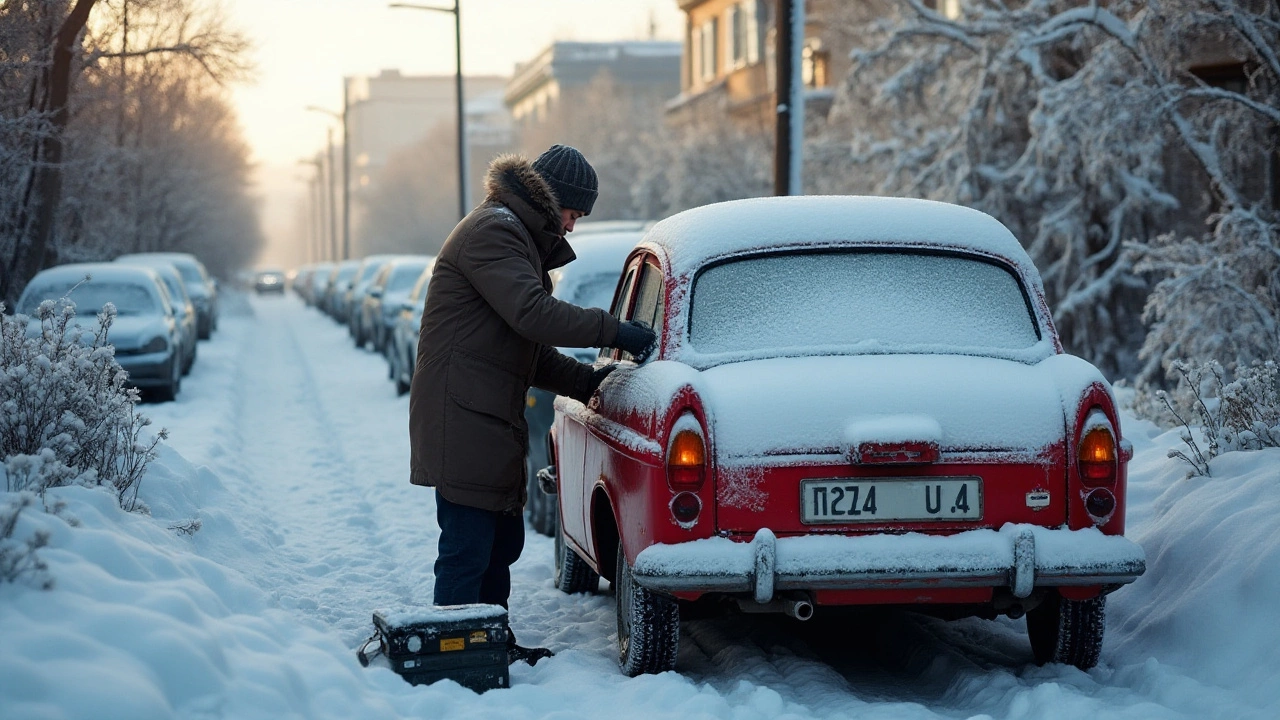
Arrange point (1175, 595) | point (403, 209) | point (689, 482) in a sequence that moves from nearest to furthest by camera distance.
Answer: point (689, 482), point (1175, 595), point (403, 209)

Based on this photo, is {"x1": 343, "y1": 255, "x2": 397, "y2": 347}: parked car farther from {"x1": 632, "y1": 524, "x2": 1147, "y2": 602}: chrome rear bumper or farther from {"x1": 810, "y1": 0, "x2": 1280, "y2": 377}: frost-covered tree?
A: {"x1": 632, "y1": 524, "x2": 1147, "y2": 602}: chrome rear bumper

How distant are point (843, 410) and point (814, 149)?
21507mm

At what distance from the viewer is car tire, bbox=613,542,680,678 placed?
5.39 meters

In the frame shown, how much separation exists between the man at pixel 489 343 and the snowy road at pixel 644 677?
2.05 feet

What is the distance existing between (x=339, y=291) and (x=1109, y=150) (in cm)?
2935

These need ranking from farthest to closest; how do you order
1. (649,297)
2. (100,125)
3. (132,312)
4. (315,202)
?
(315,202) → (100,125) → (132,312) → (649,297)

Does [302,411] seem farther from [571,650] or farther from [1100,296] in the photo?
[571,650]

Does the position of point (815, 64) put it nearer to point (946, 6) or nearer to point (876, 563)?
point (946, 6)

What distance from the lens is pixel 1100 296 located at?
63.0ft

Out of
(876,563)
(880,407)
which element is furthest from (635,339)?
(876,563)

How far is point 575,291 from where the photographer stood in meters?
9.70

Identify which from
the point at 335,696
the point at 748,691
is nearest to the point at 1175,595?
the point at 748,691

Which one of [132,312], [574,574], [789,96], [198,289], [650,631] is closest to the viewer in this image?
[650,631]

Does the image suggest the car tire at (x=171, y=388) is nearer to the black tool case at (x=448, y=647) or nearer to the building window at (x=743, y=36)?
the black tool case at (x=448, y=647)
